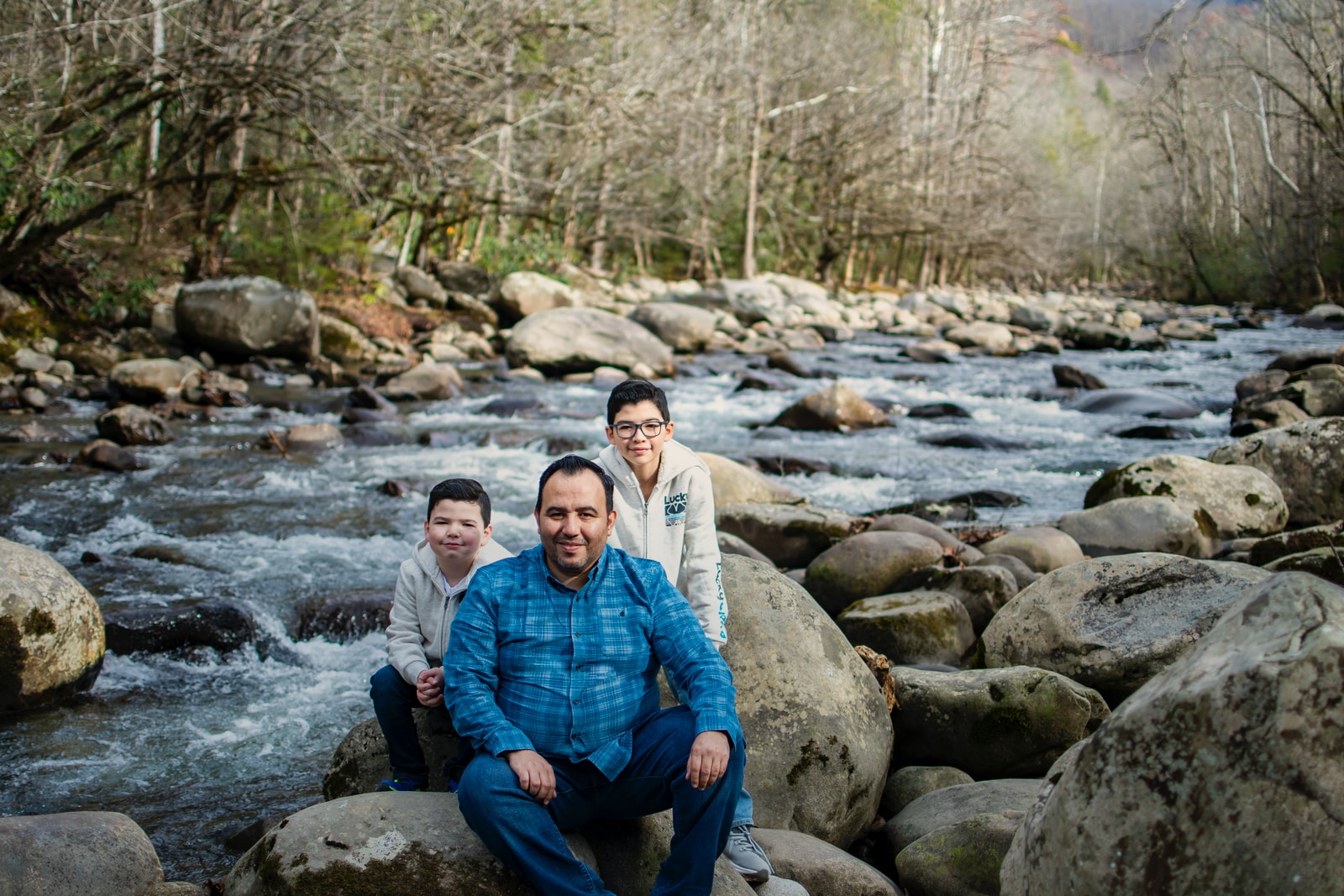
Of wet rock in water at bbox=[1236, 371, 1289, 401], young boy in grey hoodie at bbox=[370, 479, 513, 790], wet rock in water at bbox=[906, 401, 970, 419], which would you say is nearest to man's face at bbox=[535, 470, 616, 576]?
young boy in grey hoodie at bbox=[370, 479, 513, 790]

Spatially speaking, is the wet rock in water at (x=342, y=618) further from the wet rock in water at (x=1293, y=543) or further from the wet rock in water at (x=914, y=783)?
the wet rock in water at (x=1293, y=543)

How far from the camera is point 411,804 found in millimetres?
2785

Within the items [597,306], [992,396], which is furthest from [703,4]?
[992,396]

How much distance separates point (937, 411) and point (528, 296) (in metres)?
9.51

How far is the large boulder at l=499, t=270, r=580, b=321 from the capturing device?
1978 centimetres

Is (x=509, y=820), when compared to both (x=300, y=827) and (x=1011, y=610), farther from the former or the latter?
(x=1011, y=610)

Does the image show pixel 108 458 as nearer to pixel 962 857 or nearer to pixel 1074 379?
pixel 962 857

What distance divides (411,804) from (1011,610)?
2959 mm

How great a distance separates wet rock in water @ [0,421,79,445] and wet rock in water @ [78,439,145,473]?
89 cm

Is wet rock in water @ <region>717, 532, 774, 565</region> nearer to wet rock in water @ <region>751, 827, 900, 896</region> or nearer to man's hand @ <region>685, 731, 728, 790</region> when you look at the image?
wet rock in water @ <region>751, 827, 900, 896</region>

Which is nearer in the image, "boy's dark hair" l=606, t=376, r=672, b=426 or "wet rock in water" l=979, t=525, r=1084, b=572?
"boy's dark hair" l=606, t=376, r=672, b=426

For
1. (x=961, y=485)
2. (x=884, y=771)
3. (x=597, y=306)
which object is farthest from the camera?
(x=597, y=306)

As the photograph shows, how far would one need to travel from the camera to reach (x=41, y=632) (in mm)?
4730

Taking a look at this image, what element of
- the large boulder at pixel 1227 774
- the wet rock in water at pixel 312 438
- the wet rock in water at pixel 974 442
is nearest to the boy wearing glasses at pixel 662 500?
the large boulder at pixel 1227 774
